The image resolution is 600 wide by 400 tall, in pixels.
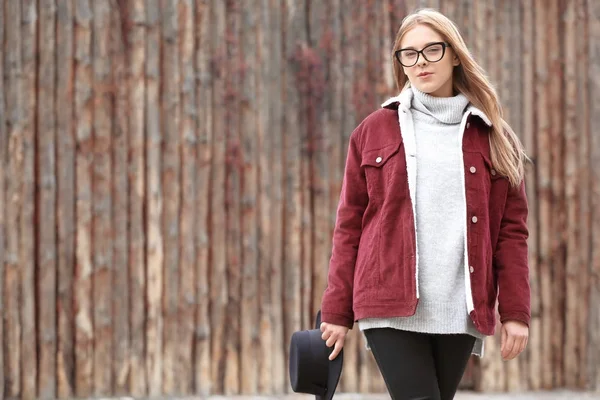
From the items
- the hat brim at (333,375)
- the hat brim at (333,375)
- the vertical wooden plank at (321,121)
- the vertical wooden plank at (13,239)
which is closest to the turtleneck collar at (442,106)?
the hat brim at (333,375)

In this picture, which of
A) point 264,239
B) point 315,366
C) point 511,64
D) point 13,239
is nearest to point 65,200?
point 13,239

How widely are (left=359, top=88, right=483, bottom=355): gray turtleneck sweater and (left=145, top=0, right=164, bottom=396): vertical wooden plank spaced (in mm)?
2799

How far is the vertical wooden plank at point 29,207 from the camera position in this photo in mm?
5500

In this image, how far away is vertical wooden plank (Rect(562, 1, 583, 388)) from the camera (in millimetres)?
5840

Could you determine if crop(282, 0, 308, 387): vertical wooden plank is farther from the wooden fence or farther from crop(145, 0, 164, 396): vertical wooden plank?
crop(145, 0, 164, 396): vertical wooden plank

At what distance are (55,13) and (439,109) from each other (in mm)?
3178

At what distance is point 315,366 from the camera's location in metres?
3.07

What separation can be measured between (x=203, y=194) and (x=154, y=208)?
0.29 meters

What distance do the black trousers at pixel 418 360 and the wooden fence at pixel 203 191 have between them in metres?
2.69

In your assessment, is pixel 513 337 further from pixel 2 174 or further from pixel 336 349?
pixel 2 174

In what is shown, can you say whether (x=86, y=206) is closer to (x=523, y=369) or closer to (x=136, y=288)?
(x=136, y=288)

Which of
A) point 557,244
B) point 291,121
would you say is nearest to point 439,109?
point 291,121

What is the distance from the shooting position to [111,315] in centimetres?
557

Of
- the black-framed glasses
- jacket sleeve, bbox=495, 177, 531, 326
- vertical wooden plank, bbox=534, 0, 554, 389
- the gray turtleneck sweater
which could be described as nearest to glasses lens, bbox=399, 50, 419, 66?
the black-framed glasses
